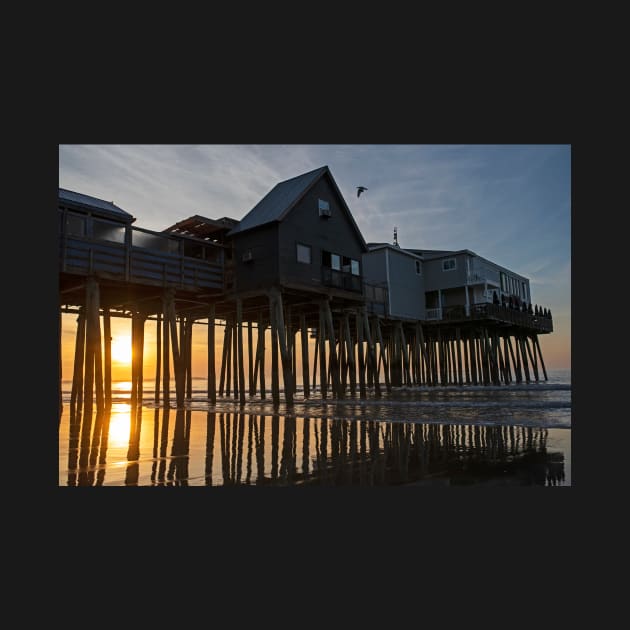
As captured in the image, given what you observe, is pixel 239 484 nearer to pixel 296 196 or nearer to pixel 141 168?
pixel 141 168

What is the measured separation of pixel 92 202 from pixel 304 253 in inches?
370

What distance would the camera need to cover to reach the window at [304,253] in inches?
948

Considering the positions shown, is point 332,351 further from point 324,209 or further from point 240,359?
point 324,209

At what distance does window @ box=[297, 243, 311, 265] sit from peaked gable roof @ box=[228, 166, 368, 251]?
183cm

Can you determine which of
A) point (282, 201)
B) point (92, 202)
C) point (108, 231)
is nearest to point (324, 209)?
point (282, 201)

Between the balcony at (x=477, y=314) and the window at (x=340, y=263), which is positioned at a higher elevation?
the window at (x=340, y=263)

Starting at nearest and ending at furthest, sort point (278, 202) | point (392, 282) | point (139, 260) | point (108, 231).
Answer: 1. point (108, 231)
2. point (139, 260)
3. point (278, 202)
4. point (392, 282)

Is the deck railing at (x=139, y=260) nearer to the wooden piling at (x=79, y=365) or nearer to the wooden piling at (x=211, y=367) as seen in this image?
the wooden piling at (x=211, y=367)

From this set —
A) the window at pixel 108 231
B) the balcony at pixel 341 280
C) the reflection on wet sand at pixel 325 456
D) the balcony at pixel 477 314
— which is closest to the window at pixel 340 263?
the balcony at pixel 341 280

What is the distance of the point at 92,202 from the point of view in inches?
832

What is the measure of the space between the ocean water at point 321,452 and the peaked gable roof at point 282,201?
34.7ft

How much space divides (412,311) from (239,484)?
3633cm

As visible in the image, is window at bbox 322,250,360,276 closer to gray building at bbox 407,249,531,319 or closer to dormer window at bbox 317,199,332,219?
dormer window at bbox 317,199,332,219

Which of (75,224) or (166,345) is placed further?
(166,345)
